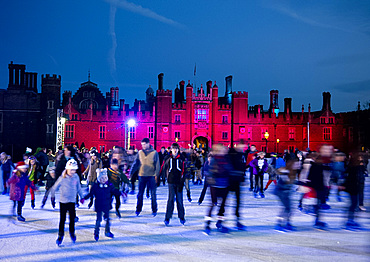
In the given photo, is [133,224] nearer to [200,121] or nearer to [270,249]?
[270,249]

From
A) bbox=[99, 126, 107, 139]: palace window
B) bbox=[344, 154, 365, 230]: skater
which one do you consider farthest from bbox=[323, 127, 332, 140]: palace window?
bbox=[344, 154, 365, 230]: skater

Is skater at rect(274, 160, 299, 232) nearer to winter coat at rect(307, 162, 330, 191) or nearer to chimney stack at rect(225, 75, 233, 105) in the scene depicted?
winter coat at rect(307, 162, 330, 191)

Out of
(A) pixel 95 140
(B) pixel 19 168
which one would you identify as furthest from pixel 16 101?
(B) pixel 19 168

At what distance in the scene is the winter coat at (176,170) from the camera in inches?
321

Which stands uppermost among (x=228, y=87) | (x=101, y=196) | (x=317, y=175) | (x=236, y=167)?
(x=228, y=87)

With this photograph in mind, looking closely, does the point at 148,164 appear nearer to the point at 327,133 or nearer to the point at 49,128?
the point at 49,128

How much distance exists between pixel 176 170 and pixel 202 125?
36.5 meters

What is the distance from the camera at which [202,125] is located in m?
44.6

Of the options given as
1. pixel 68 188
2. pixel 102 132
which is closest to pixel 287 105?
pixel 102 132

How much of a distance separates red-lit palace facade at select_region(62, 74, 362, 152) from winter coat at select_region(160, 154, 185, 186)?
116 feet

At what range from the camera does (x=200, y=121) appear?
44.7m

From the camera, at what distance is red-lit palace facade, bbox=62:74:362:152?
145 feet

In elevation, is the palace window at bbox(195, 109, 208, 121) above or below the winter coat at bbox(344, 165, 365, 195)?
above

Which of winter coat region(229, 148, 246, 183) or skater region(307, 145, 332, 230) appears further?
winter coat region(229, 148, 246, 183)
